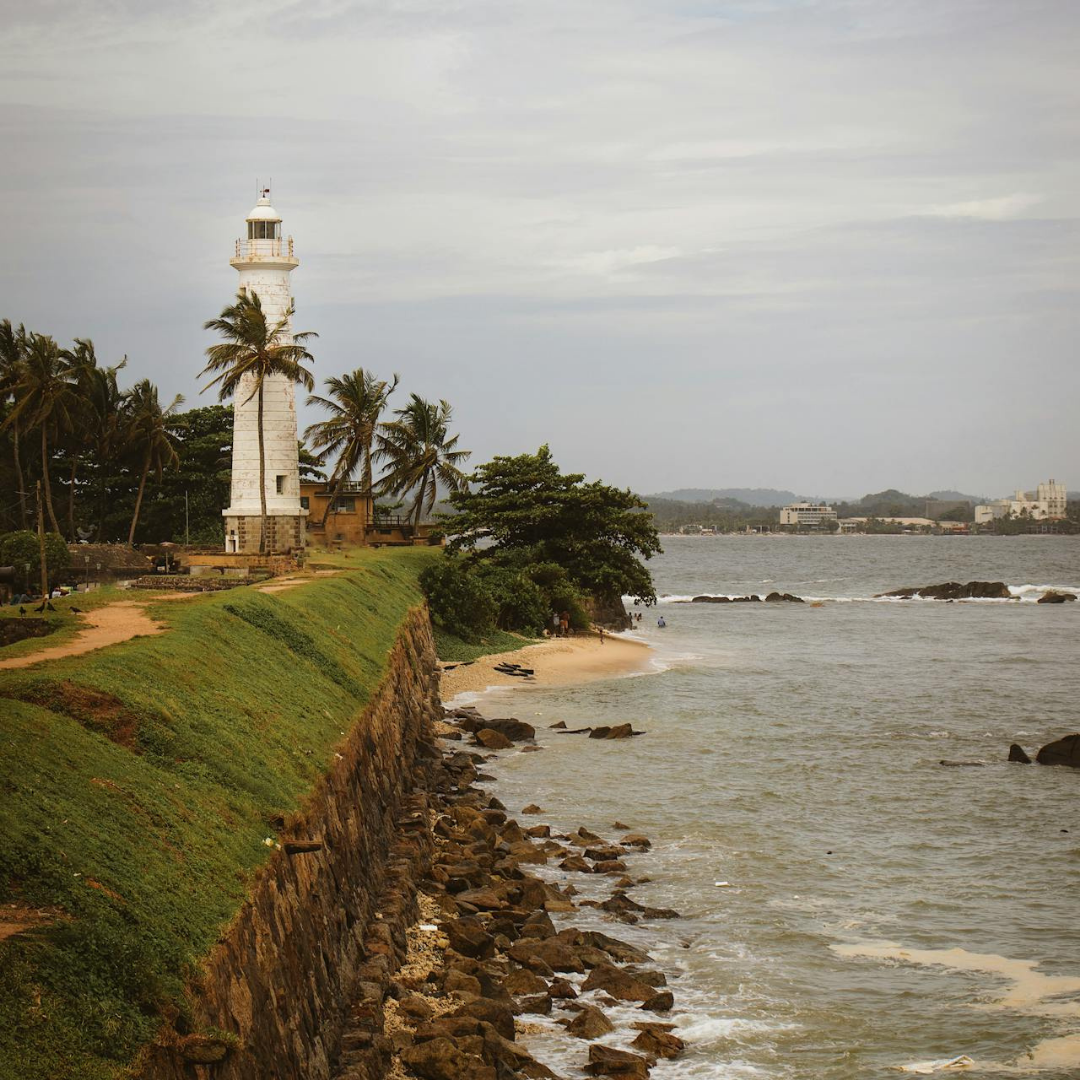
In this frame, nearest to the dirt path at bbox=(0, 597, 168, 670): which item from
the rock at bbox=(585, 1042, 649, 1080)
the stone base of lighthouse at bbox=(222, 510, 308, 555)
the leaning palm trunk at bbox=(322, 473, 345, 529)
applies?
the rock at bbox=(585, 1042, 649, 1080)

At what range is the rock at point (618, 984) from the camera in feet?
44.1

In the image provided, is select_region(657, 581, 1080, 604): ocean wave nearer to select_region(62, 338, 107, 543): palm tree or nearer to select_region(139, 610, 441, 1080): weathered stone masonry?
select_region(62, 338, 107, 543): palm tree

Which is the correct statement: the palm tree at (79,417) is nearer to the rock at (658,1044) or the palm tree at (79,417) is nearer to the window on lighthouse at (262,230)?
the window on lighthouse at (262,230)

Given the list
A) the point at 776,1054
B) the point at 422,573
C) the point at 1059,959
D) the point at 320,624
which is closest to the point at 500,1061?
the point at 776,1054

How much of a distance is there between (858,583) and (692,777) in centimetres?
8465

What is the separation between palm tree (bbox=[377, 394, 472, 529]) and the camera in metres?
58.2

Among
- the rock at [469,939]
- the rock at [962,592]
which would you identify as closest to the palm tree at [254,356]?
the rock at [469,939]

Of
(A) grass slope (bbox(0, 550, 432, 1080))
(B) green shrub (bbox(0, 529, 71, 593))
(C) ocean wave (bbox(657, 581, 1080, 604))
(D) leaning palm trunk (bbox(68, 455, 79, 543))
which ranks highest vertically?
(D) leaning palm trunk (bbox(68, 455, 79, 543))

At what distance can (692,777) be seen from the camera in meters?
25.0

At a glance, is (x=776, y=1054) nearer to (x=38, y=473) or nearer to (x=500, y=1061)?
(x=500, y=1061)

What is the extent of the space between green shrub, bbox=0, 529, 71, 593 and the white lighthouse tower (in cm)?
622

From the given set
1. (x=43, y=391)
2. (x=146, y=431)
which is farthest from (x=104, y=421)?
(x=43, y=391)

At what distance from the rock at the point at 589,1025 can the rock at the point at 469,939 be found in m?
1.70

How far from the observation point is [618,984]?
13.6m
